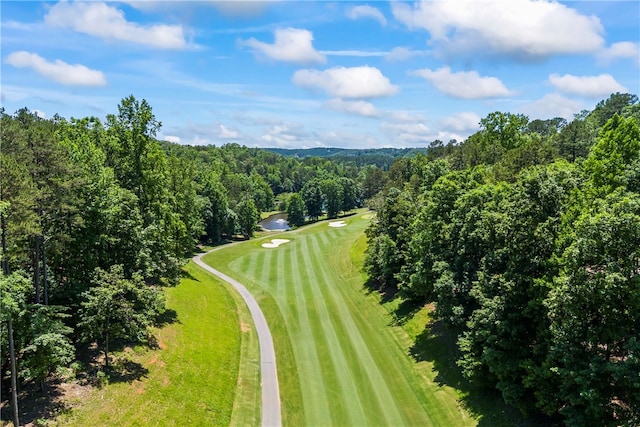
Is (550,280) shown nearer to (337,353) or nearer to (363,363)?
(363,363)

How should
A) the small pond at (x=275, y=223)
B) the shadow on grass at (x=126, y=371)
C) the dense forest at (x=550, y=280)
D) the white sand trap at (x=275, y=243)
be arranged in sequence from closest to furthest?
the dense forest at (x=550, y=280)
the shadow on grass at (x=126, y=371)
the white sand trap at (x=275, y=243)
the small pond at (x=275, y=223)

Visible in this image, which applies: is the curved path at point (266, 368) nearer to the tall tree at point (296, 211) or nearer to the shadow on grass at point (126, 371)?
the shadow on grass at point (126, 371)

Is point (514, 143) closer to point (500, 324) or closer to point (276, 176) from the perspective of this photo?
point (500, 324)

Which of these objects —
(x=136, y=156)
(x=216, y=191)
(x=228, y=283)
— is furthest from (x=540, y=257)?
(x=216, y=191)

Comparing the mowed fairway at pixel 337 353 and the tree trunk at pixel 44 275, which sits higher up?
the tree trunk at pixel 44 275

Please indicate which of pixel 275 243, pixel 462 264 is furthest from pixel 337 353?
pixel 275 243

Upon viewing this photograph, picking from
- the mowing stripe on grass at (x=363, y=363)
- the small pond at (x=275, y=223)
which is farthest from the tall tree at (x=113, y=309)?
the small pond at (x=275, y=223)
